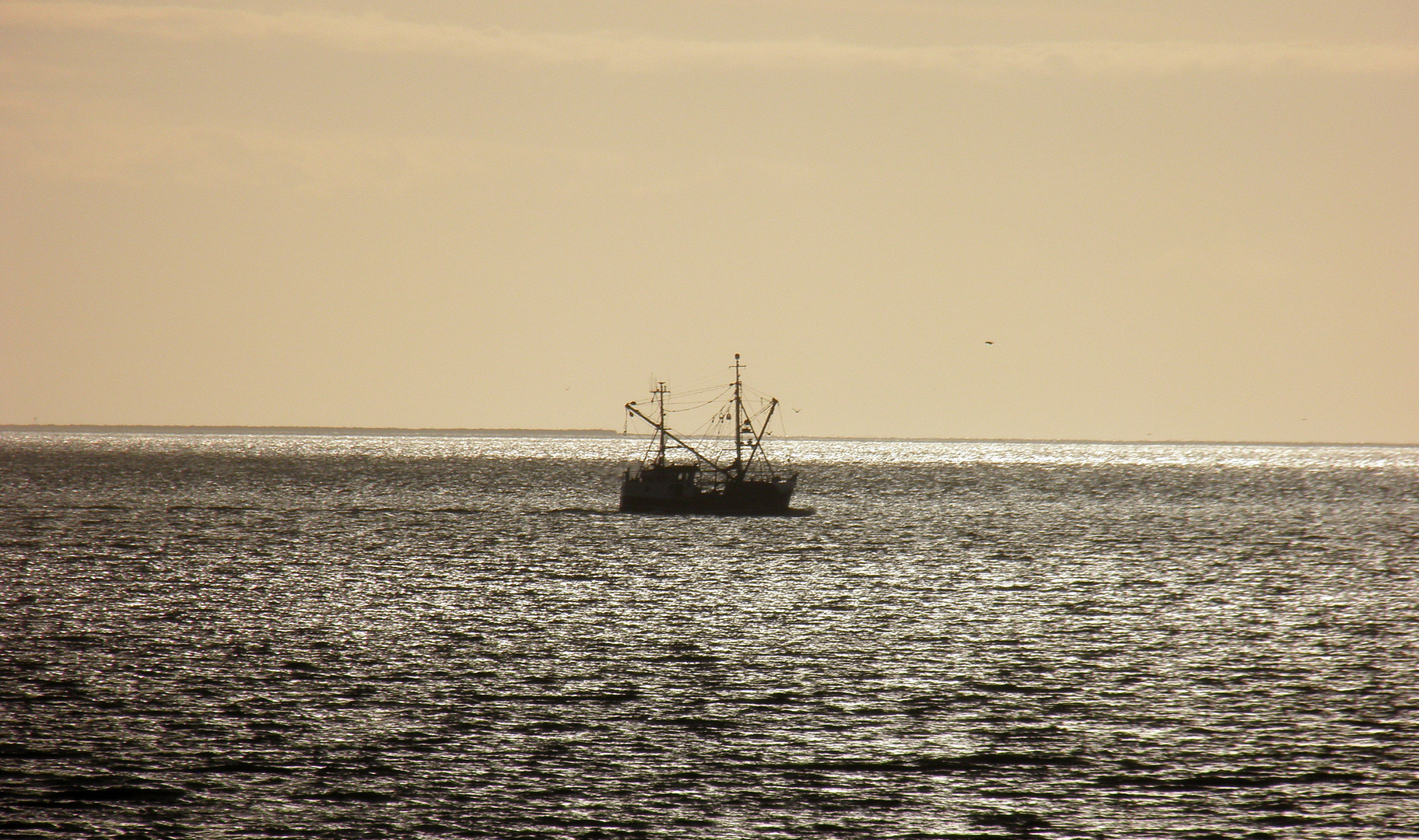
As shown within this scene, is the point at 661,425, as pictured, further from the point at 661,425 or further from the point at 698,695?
the point at 698,695

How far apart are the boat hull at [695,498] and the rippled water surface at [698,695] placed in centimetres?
4235

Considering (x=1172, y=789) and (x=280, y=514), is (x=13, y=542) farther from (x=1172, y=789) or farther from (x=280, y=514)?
(x=1172, y=789)

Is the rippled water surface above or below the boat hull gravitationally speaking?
below

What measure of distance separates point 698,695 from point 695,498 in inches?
3883

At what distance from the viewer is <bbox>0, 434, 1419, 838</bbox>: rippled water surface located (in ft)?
107

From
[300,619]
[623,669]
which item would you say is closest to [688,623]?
[623,669]

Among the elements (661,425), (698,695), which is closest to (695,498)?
(661,425)

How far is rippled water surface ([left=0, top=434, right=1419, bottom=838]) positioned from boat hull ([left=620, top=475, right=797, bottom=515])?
4235 centimetres

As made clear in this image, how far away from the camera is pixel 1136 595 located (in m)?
80.6

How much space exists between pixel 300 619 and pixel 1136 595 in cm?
4942

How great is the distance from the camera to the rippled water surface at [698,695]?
107 feet

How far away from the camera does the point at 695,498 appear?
5709 inches

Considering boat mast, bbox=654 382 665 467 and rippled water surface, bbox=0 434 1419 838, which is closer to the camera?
rippled water surface, bbox=0 434 1419 838

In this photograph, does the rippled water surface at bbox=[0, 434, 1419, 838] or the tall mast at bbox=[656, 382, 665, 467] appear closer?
the rippled water surface at bbox=[0, 434, 1419, 838]
